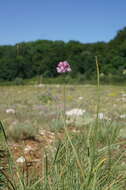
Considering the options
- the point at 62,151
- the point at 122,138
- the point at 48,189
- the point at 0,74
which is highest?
the point at 0,74

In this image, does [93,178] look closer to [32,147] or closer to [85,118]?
[32,147]

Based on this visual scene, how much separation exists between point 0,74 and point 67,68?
91.5 inches

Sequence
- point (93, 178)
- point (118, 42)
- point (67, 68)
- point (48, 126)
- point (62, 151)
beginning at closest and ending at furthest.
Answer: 1. point (93, 178)
2. point (62, 151)
3. point (67, 68)
4. point (48, 126)
5. point (118, 42)

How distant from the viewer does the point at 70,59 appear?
3.76m

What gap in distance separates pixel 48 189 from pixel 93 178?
8.5 inches

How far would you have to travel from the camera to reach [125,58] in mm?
20984

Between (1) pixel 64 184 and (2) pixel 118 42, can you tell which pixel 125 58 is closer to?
(2) pixel 118 42

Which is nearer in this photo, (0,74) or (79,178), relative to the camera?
(79,178)

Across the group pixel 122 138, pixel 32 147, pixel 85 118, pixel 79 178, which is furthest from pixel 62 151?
pixel 85 118

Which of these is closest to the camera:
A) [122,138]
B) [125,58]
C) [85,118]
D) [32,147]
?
[32,147]

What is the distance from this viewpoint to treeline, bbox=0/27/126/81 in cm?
266

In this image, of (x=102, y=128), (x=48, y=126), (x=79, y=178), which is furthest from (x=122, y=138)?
(x=79, y=178)

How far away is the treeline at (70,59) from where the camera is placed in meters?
2.66

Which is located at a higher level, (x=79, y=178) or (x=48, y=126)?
(x=79, y=178)
